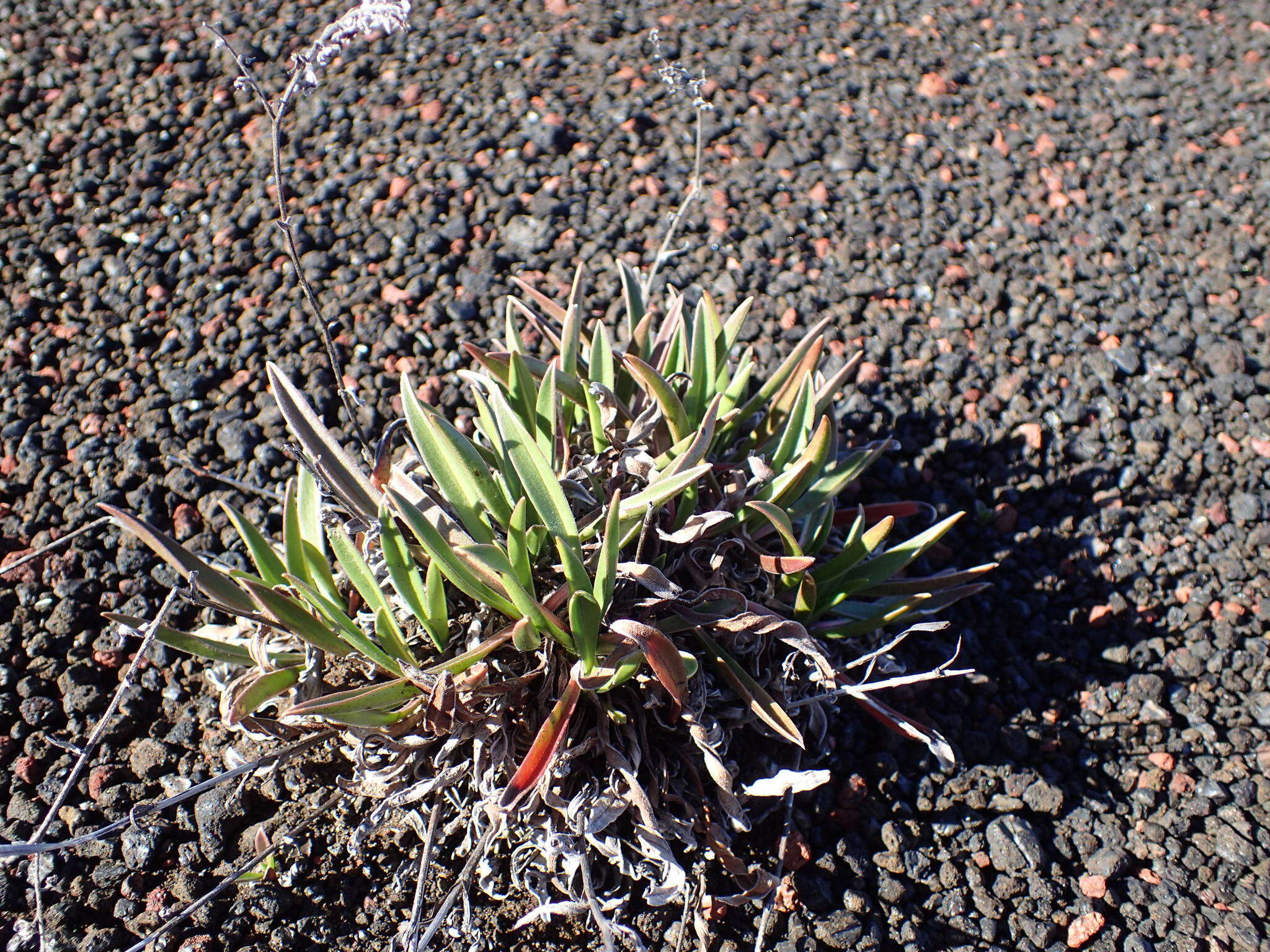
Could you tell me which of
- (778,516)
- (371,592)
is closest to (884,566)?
(778,516)

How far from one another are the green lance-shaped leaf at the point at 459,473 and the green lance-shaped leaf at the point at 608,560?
0.72 ft

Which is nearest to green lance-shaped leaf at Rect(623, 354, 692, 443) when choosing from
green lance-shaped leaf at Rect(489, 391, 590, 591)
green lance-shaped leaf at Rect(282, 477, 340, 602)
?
green lance-shaped leaf at Rect(489, 391, 590, 591)

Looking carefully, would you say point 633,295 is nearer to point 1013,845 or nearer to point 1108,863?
point 1013,845

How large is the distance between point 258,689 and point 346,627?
17 centimetres

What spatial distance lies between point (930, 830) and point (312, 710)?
45.4 inches

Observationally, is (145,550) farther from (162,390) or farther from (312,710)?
(312,710)

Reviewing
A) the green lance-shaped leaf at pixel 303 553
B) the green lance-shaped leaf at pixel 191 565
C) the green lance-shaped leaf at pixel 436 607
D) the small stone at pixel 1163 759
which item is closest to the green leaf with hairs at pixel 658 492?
the green lance-shaped leaf at pixel 436 607

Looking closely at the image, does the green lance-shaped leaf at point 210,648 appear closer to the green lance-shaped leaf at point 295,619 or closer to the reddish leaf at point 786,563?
the green lance-shaped leaf at point 295,619

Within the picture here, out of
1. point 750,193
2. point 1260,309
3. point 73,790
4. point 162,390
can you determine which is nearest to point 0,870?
point 73,790

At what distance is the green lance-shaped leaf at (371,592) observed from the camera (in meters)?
1.48

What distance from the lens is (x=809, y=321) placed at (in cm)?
253

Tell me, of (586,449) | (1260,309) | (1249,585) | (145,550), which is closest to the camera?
(586,449)

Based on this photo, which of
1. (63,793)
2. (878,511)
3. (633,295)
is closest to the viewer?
(63,793)

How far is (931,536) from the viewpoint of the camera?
68.5 inches
